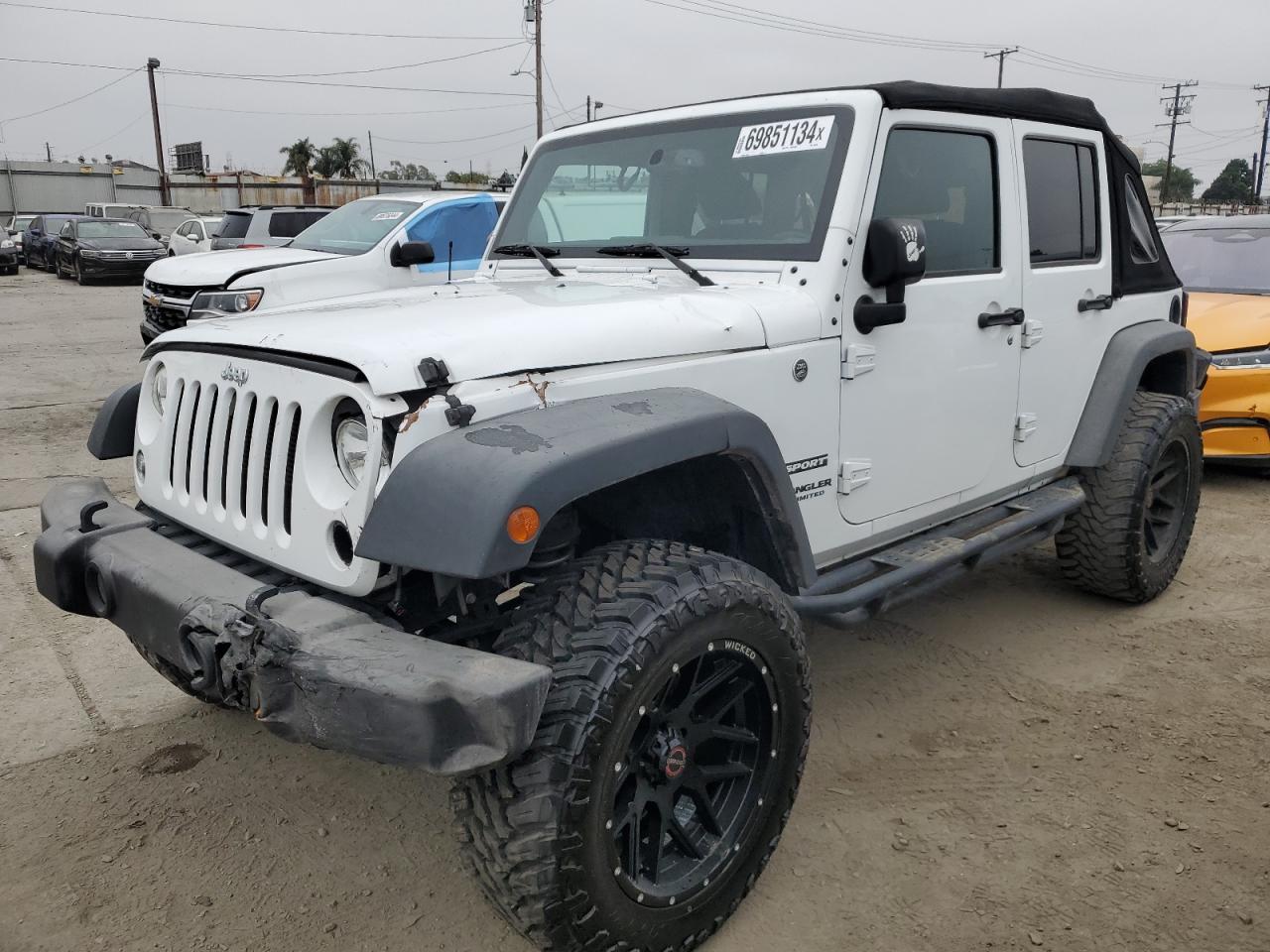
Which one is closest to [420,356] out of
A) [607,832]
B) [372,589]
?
[372,589]

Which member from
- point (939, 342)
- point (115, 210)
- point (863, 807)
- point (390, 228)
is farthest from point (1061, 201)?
point (115, 210)

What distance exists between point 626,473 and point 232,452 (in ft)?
3.29

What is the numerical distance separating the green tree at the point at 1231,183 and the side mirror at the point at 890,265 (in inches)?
3112

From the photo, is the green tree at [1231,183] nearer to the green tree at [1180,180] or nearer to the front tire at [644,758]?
the green tree at [1180,180]

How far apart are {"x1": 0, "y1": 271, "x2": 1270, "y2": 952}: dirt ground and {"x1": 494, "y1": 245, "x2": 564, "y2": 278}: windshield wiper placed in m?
1.71

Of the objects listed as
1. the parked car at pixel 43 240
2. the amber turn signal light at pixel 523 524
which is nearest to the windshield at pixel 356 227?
the amber turn signal light at pixel 523 524

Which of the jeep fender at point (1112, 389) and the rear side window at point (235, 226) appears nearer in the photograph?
the jeep fender at point (1112, 389)

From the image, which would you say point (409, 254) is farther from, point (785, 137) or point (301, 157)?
point (301, 157)

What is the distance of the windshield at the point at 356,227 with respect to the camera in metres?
8.95

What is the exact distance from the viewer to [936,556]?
3205 mm

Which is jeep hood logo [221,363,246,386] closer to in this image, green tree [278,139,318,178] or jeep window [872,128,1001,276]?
jeep window [872,128,1001,276]

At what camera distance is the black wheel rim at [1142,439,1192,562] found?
14.6ft

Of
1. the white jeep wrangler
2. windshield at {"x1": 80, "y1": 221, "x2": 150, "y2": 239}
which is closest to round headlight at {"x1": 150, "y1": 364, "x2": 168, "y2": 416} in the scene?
the white jeep wrangler

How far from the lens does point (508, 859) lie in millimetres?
2020
